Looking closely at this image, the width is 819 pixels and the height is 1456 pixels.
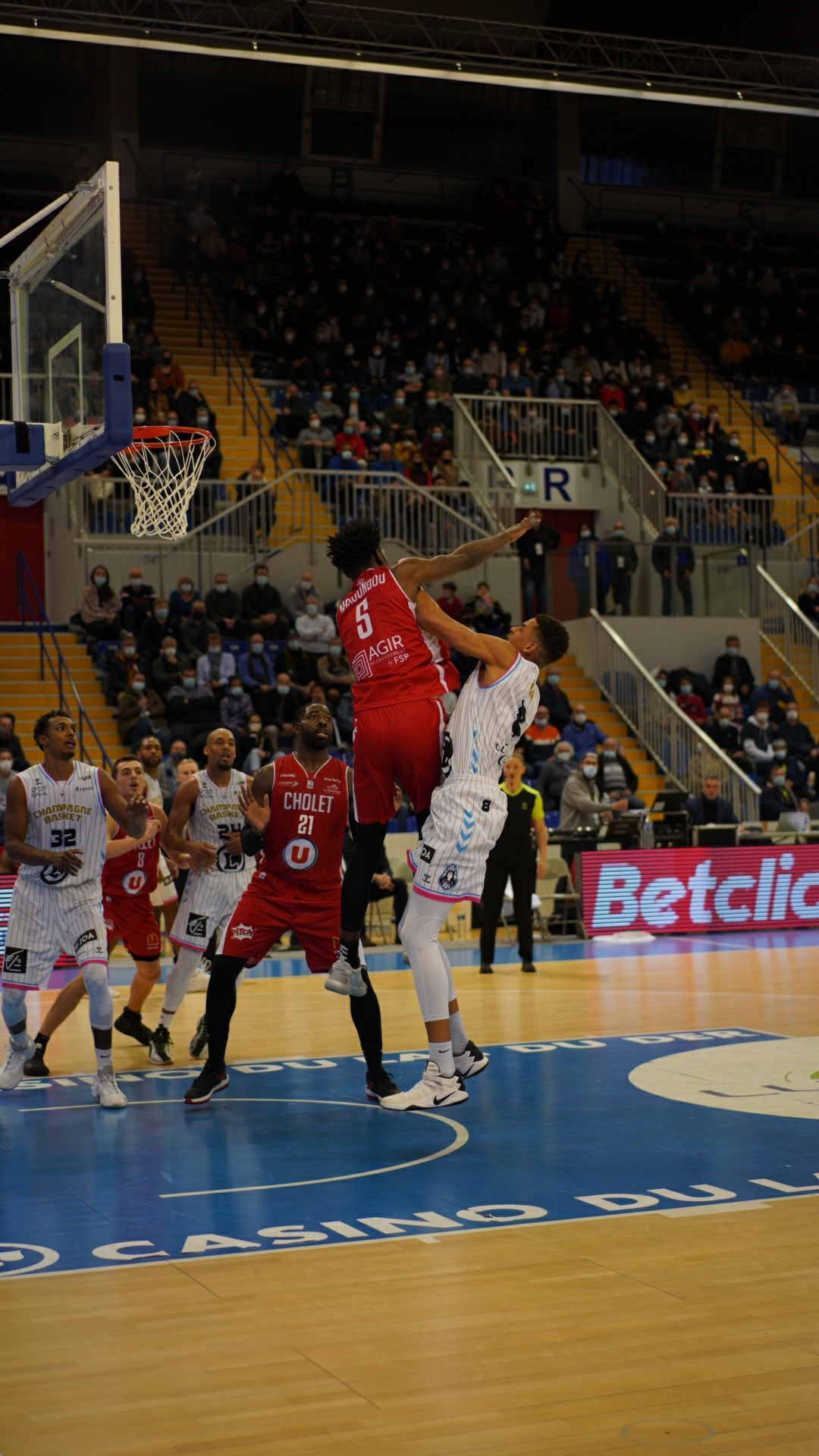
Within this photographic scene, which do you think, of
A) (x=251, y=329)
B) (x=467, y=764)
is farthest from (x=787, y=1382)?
(x=251, y=329)

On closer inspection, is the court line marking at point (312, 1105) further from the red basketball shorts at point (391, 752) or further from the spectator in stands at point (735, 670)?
the spectator in stands at point (735, 670)

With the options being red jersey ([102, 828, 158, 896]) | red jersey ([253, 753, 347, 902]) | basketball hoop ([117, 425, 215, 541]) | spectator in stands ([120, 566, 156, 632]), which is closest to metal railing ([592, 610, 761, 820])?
spectator in stands ([120, 566, 156, 632])

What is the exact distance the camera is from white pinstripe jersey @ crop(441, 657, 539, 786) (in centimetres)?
734

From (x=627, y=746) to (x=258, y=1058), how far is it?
14.0 m

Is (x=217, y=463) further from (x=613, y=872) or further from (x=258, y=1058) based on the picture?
(x=258, y=1058)

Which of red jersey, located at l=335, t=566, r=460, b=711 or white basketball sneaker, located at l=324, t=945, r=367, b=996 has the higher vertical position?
red jersey, located at l=335, t=566, r=460, b=711

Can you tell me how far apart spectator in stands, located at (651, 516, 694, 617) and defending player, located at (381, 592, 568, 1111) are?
17.4 metres

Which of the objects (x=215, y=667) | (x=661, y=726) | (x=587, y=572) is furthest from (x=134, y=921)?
(x=587, y=572)

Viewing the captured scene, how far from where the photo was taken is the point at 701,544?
25.0 metres

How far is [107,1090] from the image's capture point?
822 centimetres

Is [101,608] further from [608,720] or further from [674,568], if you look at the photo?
[674,568]

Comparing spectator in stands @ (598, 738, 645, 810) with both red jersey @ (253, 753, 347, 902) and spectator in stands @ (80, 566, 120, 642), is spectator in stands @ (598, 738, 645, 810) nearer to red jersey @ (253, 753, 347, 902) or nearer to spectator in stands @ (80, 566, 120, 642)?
spectator in stands @ (80, 566, 120, 642)

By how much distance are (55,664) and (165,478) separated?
1069 centimetres

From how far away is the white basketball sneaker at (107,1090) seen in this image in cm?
819
